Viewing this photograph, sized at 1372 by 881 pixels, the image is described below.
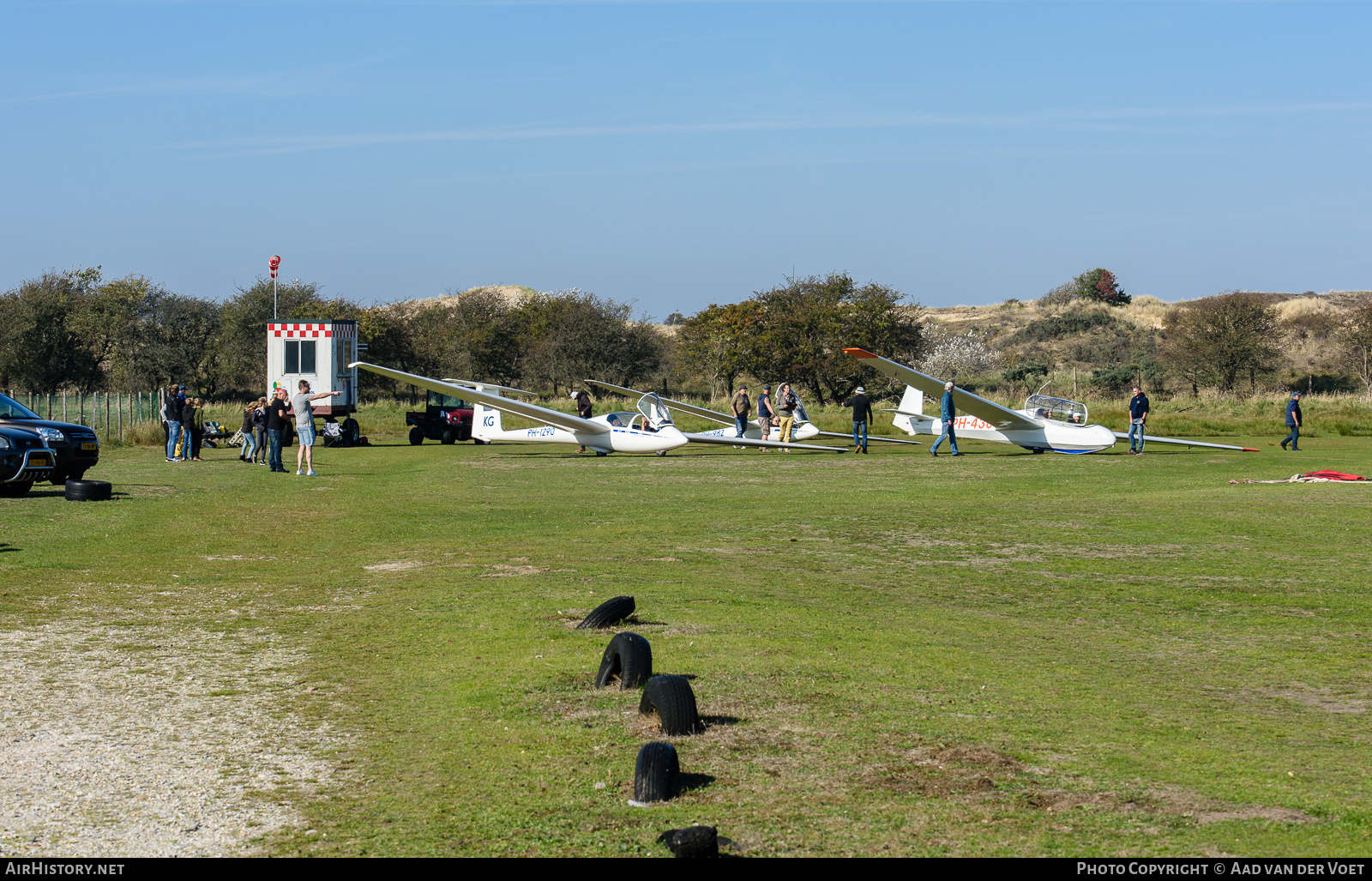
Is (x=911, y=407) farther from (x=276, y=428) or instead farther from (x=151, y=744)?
(x=151, y=744)

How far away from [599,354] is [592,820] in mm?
66294

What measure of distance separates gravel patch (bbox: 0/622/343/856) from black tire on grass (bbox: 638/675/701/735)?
4.89ft

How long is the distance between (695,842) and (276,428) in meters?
21.5

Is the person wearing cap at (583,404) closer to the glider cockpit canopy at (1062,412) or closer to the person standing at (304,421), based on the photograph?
the person standing at (304,421)

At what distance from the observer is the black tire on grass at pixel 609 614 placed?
25.4 ft

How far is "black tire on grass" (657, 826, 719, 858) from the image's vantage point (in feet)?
11.8

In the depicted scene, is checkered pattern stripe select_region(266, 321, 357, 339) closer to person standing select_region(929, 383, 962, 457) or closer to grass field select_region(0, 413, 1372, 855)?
person standing select_region(929, 383, 962, 457)

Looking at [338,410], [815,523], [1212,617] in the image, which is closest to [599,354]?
[338,410]

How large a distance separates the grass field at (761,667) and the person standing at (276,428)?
7037 mm

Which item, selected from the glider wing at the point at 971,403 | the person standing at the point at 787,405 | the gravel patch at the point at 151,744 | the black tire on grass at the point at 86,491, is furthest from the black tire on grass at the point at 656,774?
the person standing at the point at 787,405

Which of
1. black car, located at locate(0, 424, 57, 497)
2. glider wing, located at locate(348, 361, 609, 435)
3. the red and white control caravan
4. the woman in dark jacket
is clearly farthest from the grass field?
the red and white control caravan

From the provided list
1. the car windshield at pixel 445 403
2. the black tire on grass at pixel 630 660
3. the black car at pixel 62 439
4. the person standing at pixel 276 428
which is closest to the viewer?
the black tire on grass at pixel 630 660

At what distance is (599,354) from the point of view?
69938mm
